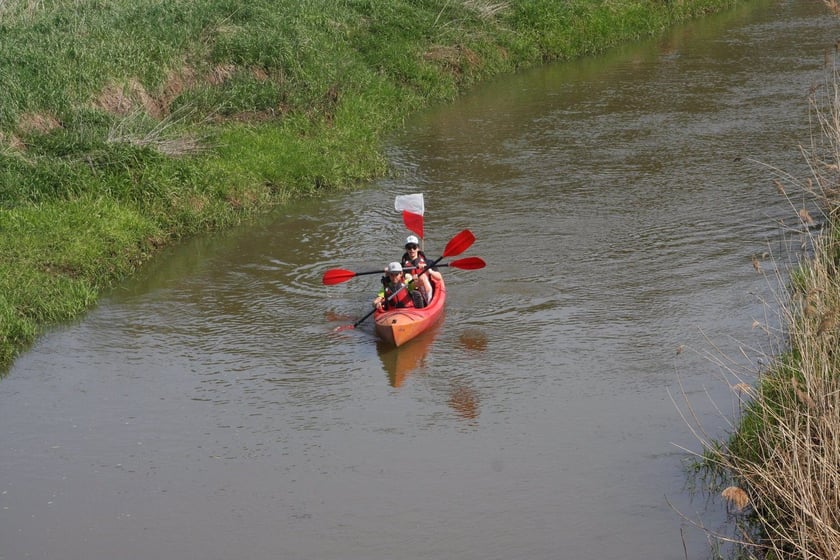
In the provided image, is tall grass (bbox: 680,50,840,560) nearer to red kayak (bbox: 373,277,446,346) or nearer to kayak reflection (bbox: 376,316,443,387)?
kayak reflection (bbox: 376,316,443,387)

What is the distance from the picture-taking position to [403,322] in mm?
11492

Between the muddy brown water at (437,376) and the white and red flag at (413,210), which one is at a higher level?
the white and red flag at (413,210)

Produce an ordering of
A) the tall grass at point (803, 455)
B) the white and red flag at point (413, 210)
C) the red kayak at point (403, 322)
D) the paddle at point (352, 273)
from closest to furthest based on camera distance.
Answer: the tall grass at point (803, 455) → the red kayak at point (403, 322) → the paddle at point (352, 273) → the white and red flag at point (413, 210)

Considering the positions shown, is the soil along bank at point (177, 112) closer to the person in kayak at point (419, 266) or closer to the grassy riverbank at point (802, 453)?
the person in kayak at point (419, 266)

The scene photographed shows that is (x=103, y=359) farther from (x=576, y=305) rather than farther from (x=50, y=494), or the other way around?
(x=576, y=305)

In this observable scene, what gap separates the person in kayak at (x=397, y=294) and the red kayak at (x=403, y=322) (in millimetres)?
181

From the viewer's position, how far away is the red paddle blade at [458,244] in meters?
13.0

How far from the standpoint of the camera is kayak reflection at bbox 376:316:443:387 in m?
11.0

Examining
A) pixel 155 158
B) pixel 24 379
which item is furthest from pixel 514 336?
pixel 155 158

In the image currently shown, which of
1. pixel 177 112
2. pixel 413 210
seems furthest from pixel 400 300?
pixel 177 112

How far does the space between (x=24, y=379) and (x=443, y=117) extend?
465 inches

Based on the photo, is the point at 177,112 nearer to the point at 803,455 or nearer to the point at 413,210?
the point at 413,210

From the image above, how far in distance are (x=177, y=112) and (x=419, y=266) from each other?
596 cm

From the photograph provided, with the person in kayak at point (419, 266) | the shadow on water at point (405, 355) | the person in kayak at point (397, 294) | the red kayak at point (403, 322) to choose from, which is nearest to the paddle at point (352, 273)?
the person in kayak at point (419, 266)
